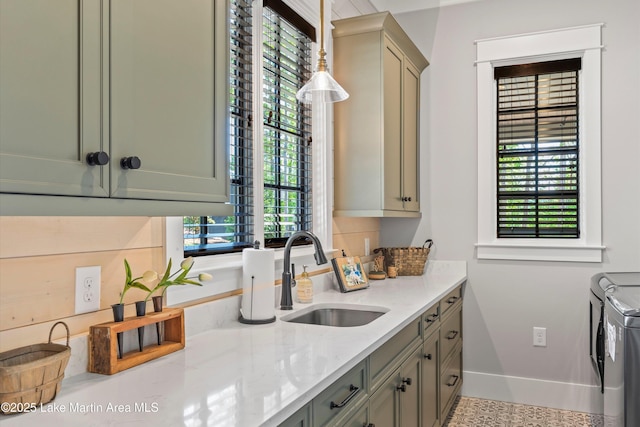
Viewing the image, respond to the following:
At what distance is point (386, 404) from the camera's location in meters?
1.95

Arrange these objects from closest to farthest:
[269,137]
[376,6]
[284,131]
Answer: [269,137] < [284,131] < [376,6]

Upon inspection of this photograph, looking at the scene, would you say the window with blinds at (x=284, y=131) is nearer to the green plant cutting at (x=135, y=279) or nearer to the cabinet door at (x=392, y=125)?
the cabinet door at (x=392, y=125)

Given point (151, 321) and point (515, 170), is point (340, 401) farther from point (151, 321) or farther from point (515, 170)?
point (515, 170)

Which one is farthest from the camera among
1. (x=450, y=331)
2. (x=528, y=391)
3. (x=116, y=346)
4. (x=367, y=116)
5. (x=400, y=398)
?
(x=528, y=391)

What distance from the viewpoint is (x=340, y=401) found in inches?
59.9

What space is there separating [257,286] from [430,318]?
3.38 ft

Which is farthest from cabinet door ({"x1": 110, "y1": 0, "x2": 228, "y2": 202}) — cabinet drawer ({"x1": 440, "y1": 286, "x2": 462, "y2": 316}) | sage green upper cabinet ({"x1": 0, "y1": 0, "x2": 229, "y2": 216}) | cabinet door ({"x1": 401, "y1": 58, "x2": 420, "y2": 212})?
cabinet door ({"x1": 401, "y1": 58, "x2": 420, "y2": 212})

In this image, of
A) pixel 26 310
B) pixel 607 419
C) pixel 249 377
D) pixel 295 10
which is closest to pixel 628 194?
pixel 607 419

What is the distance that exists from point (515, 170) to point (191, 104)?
2806 millimetres

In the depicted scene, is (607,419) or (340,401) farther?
(607,419)

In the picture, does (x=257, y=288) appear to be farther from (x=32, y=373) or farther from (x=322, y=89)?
(x=32, y=373)

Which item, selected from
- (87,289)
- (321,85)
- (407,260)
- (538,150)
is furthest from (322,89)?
(538,150)

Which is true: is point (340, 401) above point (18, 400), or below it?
below

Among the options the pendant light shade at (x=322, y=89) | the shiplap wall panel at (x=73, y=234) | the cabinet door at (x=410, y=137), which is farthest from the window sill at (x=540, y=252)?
the shiplap wall panel at (x=73, y=234)
